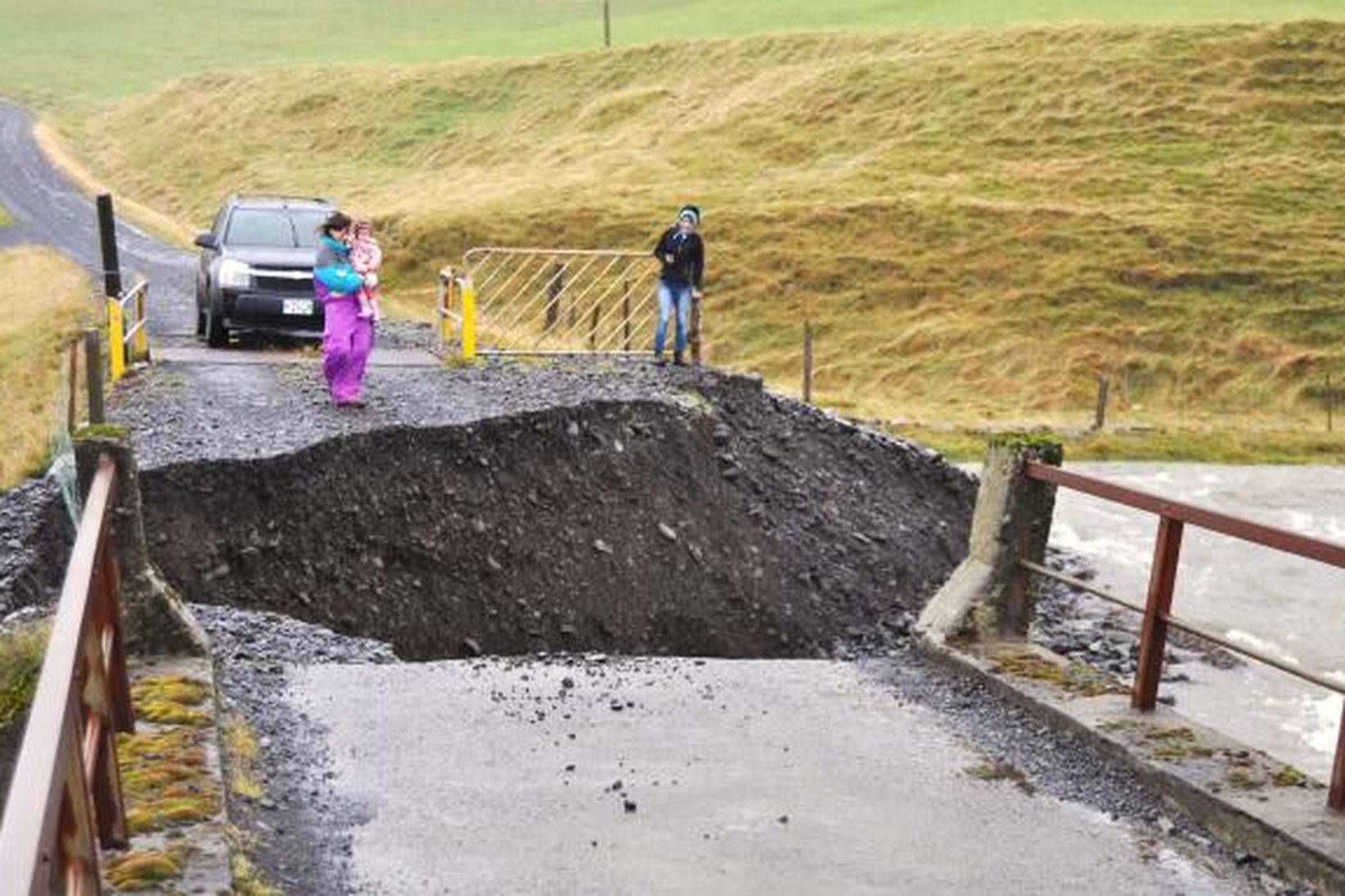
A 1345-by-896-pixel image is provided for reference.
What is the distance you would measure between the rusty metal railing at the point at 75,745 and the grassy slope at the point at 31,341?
1093 centimetres

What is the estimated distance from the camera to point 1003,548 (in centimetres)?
980

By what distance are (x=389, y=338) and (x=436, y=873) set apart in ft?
67.1

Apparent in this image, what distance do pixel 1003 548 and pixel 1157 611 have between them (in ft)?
5.72

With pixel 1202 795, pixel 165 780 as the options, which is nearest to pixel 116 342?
pixel 165 780

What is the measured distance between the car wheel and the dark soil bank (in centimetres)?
692

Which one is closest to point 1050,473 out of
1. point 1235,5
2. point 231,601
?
point 231,601

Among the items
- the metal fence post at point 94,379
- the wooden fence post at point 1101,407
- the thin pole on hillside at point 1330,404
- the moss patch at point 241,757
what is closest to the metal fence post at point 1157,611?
the moss patch at point 241,757

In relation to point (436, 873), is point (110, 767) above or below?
above

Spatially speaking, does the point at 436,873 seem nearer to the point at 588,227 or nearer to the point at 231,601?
the point at 231,601

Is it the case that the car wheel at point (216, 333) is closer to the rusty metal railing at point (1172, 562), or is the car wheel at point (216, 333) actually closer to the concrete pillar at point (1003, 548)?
the concrete pillar at point (1003, 548)

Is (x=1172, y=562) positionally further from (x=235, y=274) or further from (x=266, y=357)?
(x=235, y=274)

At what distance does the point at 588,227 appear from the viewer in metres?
45.1

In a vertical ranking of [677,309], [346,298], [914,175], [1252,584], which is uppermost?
[914,175]

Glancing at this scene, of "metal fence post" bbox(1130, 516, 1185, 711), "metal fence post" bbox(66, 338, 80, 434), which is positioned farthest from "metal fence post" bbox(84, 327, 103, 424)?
"metal fence post" bbox(1130, 516, 1185, 711)
